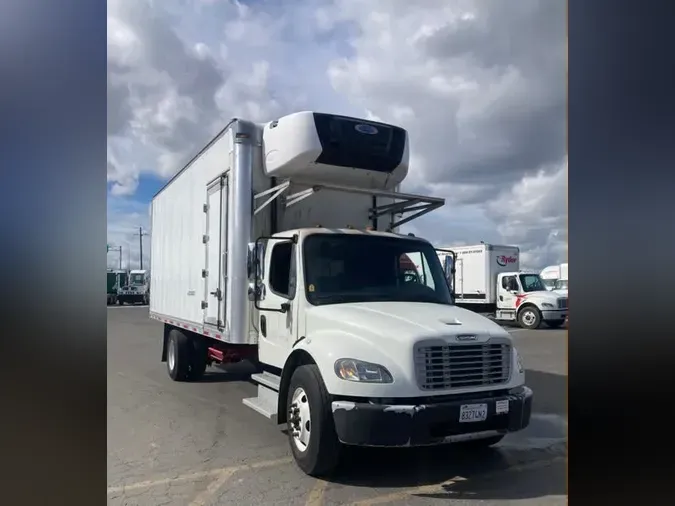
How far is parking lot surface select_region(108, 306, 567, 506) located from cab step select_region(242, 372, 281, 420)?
32 centimetres

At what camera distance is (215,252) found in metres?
6.59

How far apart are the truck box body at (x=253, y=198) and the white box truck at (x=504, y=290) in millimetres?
11212

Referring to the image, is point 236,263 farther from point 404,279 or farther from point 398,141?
point 398,141

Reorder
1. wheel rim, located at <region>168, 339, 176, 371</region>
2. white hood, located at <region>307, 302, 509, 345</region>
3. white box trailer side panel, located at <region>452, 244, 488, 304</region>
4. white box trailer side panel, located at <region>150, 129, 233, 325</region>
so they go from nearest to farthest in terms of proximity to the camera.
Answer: white hood, located at <region>307, 302, 509, 345</region> → white box trailer side panel, located at <region>150, 129, 233, 325</region> → wheel rim, located at <region>168, 339, 176, 371</region> → white box trailer side panel, located at <region>452, 244, 488, 304</region>

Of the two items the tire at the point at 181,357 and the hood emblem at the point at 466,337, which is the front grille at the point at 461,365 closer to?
the hood emblem at the point at 466,337

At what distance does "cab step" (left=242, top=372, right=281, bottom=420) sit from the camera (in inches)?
201

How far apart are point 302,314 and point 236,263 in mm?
1381

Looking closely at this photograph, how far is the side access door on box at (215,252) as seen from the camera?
627cm

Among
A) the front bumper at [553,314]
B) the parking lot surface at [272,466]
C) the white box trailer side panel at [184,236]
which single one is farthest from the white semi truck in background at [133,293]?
the parking lot surface at [272,466]

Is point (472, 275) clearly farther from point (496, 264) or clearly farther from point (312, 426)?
point (312, 426)

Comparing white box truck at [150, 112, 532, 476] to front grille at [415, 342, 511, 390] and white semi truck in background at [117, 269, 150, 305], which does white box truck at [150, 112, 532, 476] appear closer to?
front grille at [415, 342, 511, 390]

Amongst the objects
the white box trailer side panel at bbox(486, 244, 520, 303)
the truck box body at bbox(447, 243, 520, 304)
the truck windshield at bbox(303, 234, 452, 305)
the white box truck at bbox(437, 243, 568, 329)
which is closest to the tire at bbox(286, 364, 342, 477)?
the truck windshield at bbox(303, 234, 452, 305)
